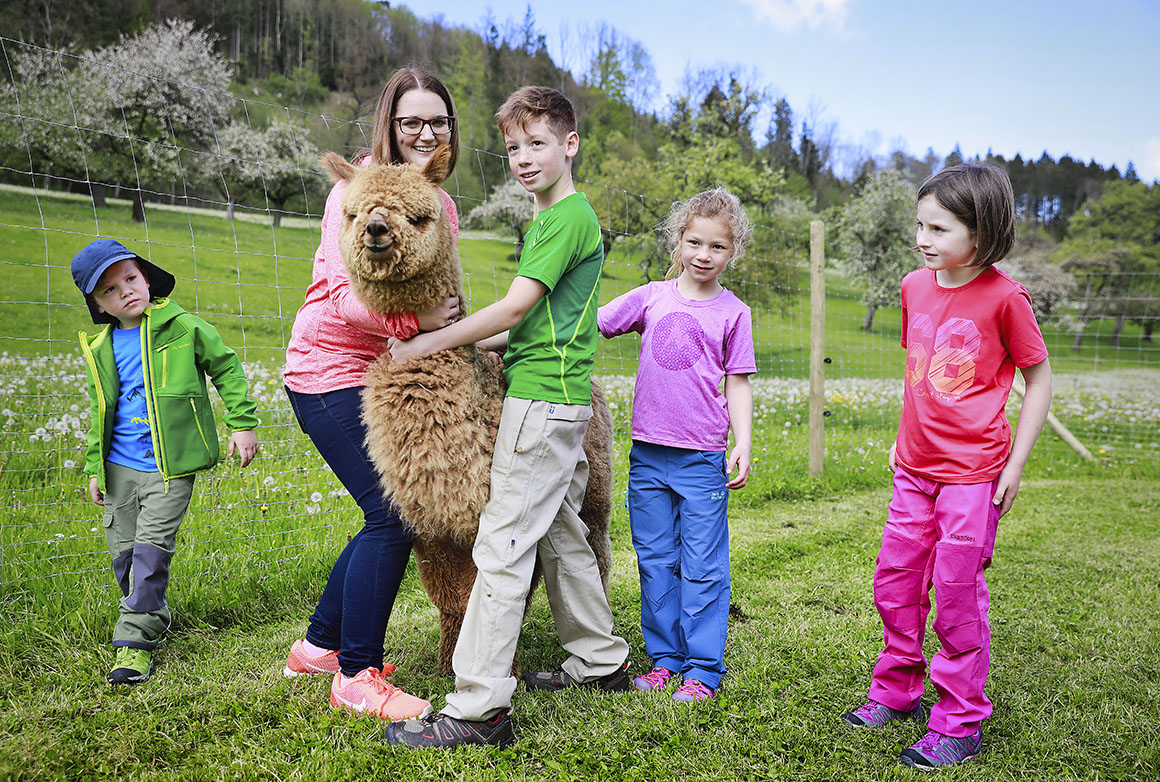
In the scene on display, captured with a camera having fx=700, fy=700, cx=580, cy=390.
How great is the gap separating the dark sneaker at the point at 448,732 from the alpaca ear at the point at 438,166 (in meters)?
2.03

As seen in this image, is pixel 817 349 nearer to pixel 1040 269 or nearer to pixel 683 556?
pixel 683 556

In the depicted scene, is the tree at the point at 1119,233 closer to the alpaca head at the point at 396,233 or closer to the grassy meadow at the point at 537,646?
the grassy meadow at the point at 537,646

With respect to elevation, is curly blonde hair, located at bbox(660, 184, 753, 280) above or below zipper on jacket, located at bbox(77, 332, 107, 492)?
above

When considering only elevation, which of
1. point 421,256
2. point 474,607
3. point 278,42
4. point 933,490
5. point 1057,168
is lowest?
point 474,607

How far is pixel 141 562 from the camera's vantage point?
128 inches

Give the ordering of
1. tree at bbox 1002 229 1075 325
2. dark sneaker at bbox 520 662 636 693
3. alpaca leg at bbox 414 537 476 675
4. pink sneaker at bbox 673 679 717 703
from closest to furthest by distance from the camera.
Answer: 1. alpaca leg at bbox 414 537 476 675
2. pink sneaker at bbox 673 679 717 703
3. dark sneaker at bbox 520 662 636 693
4. tree at bbox 1002 229 1075 325

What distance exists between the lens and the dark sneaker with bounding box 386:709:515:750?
254 cm

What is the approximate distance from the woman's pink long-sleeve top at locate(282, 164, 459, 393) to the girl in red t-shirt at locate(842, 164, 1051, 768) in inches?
80.3

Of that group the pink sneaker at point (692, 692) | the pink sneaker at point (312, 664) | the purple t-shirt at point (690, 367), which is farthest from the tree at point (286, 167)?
the pink sneaker at point (692, 692)

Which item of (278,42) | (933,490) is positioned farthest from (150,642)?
(278,42)

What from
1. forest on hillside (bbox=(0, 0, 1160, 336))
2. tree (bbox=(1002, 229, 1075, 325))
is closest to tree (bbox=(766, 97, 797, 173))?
forest on hillside (bbox=(0, 0, 1160, 336))

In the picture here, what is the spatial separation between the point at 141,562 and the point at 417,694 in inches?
56.3

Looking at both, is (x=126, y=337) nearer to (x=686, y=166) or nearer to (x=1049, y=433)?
(x=1049, y=433)

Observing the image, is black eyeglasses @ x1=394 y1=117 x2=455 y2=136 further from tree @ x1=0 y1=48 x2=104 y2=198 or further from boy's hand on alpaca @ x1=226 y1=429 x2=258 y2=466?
tree @ x1=0 y1=48 x2=104 y2=198
